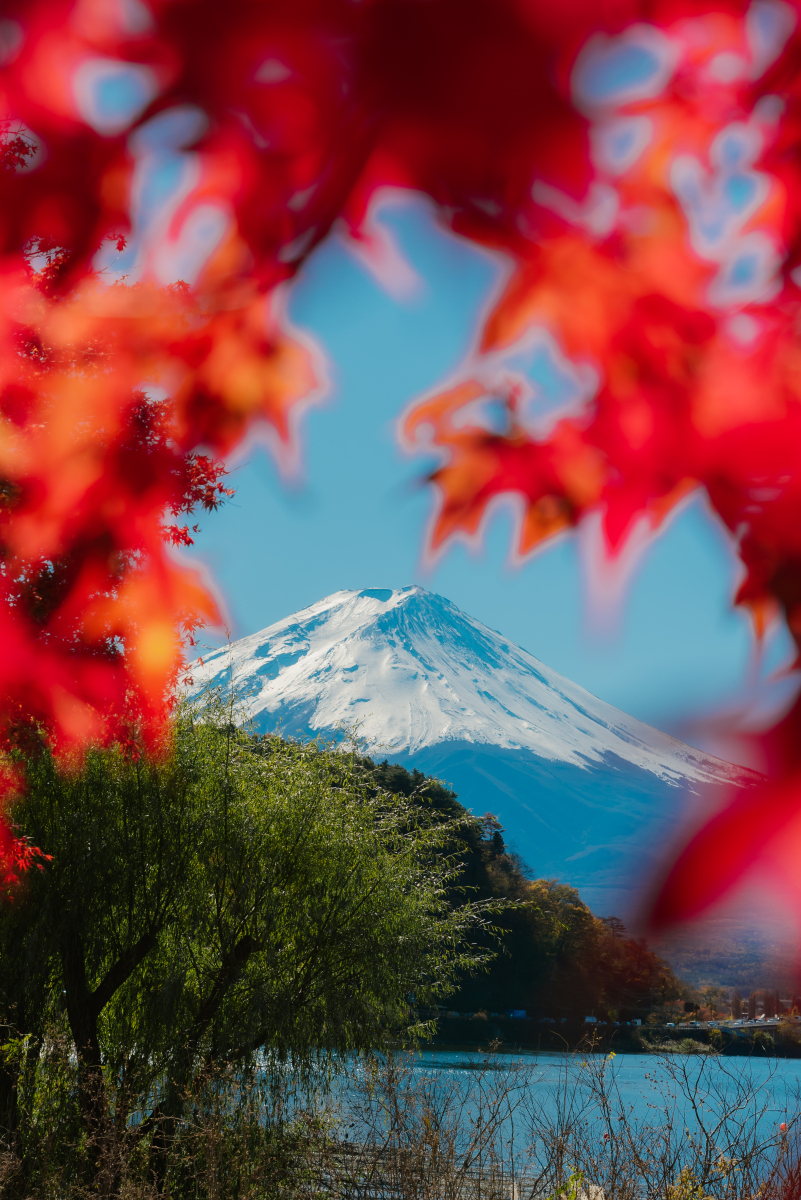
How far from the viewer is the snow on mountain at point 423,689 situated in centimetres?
90

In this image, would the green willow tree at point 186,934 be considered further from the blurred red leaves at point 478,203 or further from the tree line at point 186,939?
the blurred red leaves at point 478,203

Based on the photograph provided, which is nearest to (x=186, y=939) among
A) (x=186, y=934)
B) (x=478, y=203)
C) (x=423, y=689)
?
(x=186, y=934)

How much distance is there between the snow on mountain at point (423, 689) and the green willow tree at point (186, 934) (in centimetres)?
70

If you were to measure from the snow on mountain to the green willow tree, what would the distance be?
0.70 m

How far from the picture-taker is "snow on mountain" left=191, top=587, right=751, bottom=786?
0.90m

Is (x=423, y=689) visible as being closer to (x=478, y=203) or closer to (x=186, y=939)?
(x=186, y=939)

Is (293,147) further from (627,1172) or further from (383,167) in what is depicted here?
(627,1172)

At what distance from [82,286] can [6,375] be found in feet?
2.23

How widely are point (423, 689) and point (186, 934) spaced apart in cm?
6099

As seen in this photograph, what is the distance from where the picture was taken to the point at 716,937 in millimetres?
668

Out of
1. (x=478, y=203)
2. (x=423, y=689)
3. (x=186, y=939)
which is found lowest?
(x=186, y=939)

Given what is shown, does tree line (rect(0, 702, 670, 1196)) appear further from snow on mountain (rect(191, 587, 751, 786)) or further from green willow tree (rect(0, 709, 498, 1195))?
snow on mountain (rect(191, 587, 751, 786))

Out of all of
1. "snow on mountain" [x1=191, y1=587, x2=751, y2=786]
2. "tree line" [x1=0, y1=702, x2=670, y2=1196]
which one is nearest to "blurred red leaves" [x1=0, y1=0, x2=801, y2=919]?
"snow on mountain" [x1=191, y1=587, x2=751, y2=786]

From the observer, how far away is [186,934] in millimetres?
4762
